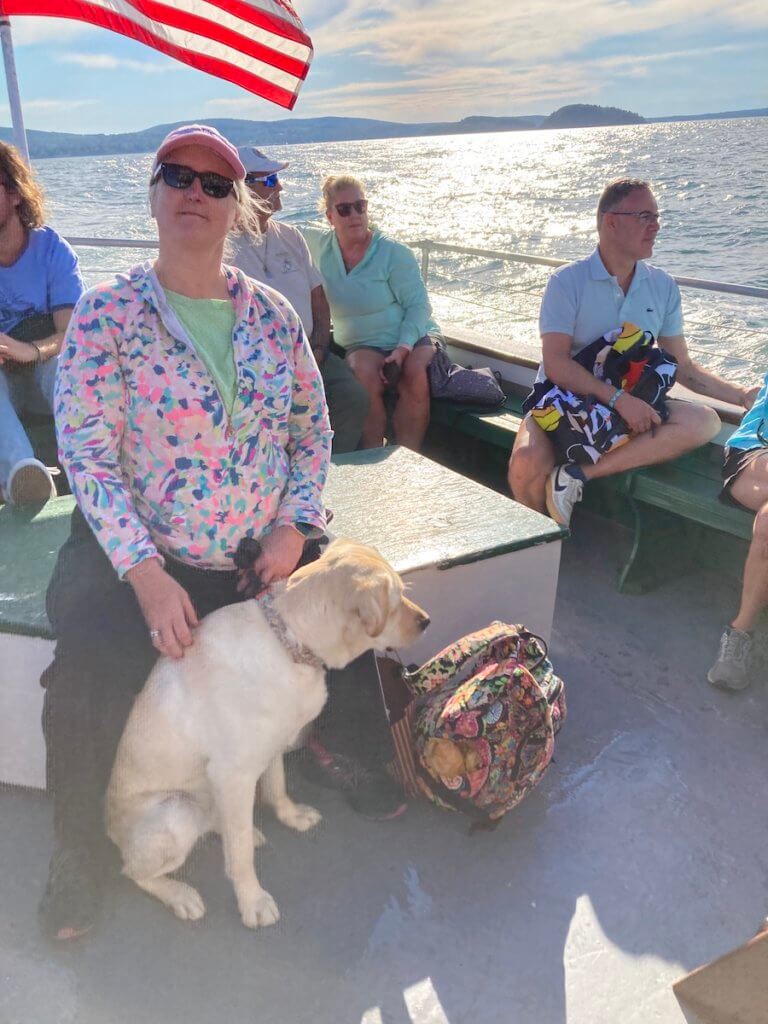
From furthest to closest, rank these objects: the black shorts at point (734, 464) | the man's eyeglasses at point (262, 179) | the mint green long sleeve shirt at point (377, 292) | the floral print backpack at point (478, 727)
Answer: the mint green long sleeve shirt at point (377, 292) → the man's eyeglasses at point (262, 179) → the black shorts at point (734, 464) → the floral print backpack at point (478, 727)

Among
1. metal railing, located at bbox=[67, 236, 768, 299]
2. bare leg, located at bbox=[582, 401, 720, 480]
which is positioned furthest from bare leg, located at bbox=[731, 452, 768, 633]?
metal railing, located at bbox=[67, 236, 768, 299]

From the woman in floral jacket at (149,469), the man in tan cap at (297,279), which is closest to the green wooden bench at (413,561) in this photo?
the woman in floral jacket at (149,469)

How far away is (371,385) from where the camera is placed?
14.2ft

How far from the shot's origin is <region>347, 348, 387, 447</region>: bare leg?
434cm

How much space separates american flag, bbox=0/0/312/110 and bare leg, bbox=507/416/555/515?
2.45 m

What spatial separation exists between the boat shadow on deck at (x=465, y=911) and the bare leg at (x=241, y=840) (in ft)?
0.18

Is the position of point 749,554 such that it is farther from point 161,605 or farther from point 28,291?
point 28,291

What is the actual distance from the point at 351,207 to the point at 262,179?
1.85 ft

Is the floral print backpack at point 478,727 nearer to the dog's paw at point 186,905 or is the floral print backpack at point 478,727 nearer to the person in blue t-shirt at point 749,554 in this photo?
the dog's paw at point 186,905

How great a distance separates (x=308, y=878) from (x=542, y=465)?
2.00 meters

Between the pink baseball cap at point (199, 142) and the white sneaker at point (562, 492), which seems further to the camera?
the white sneaker at point (562, 492)

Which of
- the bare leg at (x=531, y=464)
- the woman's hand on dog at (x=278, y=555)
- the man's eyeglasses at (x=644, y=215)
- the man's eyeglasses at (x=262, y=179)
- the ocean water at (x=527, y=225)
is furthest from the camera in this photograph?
the ocean water at (x=527, y=225)

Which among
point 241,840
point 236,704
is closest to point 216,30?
point 236,704

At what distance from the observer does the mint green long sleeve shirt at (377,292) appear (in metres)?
4.45
